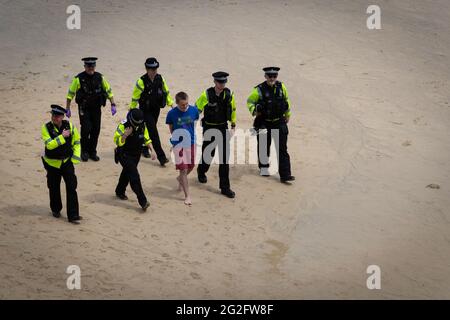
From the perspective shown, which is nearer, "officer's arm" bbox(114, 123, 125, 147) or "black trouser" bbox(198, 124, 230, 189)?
"officer's arm" bbox(114, 123, 125, 147)

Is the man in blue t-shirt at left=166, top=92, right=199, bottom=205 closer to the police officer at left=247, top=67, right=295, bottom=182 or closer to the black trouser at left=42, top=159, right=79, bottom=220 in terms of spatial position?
the police officer at left=247, top=67, right=295, bottom=182

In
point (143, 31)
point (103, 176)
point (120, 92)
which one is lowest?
point (103, 176)

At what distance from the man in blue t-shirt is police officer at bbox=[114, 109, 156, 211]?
23.9 inches

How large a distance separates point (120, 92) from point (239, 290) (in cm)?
867

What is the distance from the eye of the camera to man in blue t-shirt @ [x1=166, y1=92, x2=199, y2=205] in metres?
13.3

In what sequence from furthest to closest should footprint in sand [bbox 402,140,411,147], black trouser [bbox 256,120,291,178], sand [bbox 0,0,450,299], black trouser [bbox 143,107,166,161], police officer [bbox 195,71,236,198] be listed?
1. footprint in sand [bbox 402,140,411,147]
2. black trouser [bbox 143,107,166,161]
3. black trouser [bbox 256,120,291,178]
4. police officer [bbox 195,71,236,198]
5. sand [bbox 0,0,450,299]

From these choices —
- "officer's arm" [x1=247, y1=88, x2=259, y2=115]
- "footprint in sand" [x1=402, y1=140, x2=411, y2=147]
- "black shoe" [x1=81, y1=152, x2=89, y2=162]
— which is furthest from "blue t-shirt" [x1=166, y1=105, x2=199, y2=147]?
"footprint in sand" [x1=402, y1=140, x2=411, y2=147]

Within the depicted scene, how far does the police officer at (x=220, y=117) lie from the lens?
13680 millimetres

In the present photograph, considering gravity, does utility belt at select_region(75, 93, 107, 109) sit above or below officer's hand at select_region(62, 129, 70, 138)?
above

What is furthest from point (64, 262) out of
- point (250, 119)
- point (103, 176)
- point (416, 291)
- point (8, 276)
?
point (250, 119)

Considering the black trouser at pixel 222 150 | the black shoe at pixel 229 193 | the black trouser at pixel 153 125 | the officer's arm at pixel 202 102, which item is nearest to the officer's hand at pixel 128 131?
the officer's arm at pixel 202 102

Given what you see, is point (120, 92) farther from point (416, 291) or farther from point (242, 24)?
point (416, 291)

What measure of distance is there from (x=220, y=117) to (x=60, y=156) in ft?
10.0

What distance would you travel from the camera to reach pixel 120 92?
1833 centimetres
